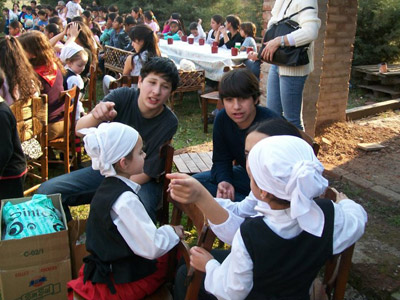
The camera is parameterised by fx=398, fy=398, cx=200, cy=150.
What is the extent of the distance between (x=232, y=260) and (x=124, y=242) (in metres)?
0.56

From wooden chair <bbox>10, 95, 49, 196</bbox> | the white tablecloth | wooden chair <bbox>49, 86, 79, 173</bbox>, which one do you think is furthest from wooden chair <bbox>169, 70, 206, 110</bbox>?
wooden chair <bbox>10, 95, 49, 196</bbox>

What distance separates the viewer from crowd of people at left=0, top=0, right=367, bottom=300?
1.35 meters

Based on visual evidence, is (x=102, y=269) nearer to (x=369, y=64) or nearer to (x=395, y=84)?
(x=395, y=84)

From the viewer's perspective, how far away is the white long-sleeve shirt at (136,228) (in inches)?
66.1

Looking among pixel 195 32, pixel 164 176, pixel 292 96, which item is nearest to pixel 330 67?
pixel 292 96

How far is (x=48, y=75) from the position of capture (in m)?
3.84

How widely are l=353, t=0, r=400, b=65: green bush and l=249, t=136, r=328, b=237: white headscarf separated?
828 cm

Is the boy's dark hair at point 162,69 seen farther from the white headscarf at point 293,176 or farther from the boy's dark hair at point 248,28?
the boy's dark hair at point 248,28

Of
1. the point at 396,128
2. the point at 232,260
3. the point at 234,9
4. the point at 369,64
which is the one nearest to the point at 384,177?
the point at 396,128

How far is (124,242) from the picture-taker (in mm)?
1740

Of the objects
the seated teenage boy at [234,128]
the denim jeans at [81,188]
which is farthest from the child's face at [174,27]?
the denim jeans at [81,188]

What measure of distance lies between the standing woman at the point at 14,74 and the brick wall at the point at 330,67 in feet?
8.88

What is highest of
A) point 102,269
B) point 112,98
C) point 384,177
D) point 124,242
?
point 112,98

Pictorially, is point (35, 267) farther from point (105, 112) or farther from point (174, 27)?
point (174, 27)
